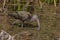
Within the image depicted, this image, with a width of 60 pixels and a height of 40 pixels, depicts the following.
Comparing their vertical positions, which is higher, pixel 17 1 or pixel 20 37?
pixel 17 1

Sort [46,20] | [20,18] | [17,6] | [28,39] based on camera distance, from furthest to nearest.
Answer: [17,6]
[46,20]
[20,18]
[28,39]

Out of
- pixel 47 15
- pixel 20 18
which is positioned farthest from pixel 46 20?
pixel 20 18

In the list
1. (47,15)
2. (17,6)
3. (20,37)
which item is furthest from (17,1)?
(20,37)

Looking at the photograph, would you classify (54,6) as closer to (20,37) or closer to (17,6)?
(17,6)

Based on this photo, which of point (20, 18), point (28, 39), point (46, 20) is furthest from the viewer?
point (46, 20)

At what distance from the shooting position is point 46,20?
4.90m

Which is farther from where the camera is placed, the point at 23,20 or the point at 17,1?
the point at 17,1

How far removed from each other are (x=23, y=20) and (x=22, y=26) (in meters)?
0.14

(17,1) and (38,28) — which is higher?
(17,1)

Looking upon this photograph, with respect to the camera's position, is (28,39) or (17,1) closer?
(28,39)

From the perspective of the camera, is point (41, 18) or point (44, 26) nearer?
point (44, 26)

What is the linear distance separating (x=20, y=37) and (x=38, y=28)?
0.49m

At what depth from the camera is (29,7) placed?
5.29 m

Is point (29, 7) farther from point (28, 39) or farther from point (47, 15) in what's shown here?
point (28, 39)
